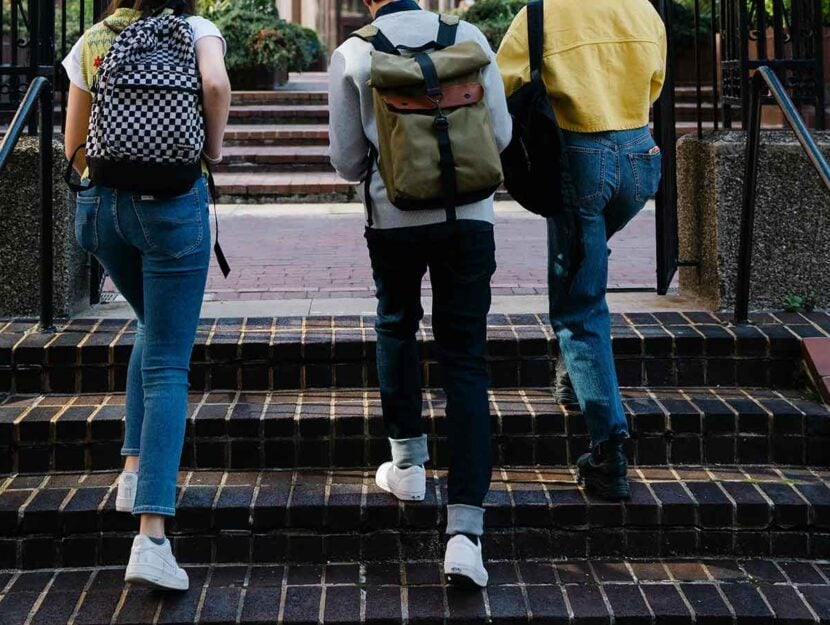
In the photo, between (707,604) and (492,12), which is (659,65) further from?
(492,12)

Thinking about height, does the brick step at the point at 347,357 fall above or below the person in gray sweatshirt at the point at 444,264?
below

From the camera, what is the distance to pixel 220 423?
414 centimetres

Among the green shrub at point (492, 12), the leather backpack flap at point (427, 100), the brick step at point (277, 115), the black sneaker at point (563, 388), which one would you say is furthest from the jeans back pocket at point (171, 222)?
the green shrub at point (492, 12)

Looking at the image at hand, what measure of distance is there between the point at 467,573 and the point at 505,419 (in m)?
0.86

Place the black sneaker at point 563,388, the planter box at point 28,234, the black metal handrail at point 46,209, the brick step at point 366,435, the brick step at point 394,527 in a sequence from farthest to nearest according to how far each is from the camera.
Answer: the planter box at point 28,234 < the black metal handrail at point 46,209 < the black sneaker at point 563,388 < the brick step at point 366,435 < the brick step at point 394,527

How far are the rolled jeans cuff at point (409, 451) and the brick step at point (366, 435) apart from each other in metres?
0.37

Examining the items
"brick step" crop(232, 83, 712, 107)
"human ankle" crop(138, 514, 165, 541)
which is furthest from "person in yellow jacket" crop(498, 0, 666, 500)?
"brick step" crop(232, 83, 712, 107)

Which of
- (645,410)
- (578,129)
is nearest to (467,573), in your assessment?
(645,410)

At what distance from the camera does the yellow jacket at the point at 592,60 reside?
3.56 metres

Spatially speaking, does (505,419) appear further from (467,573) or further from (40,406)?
(40,406)

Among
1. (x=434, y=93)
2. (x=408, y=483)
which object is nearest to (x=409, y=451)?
(x=408, y=483)

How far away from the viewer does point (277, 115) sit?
46.3 feet

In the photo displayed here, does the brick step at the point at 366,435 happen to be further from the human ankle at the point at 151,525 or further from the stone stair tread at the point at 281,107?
the stone stair tread at the point at 281,107

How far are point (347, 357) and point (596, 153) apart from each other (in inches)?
54.1
